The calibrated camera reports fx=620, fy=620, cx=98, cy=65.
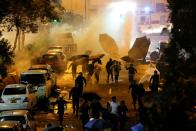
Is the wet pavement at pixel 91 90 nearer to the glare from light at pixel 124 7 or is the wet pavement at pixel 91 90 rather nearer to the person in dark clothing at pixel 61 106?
the person in dark clothing at pixel 61 106

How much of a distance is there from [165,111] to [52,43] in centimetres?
4648

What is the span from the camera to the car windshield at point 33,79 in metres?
30.2

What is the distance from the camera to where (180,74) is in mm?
14062

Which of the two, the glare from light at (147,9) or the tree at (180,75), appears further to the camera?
the glare from light at (147,9)

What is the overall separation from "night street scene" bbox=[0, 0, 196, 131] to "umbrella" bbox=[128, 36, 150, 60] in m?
0.02

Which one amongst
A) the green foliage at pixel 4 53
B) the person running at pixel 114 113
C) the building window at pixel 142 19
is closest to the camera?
the person running at pixel 114 113

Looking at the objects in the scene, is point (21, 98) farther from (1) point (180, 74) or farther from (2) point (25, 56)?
(2) point (25, 56)

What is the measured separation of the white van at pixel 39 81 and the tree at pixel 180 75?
11052 millimetres

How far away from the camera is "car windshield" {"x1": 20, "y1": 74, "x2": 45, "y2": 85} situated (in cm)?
3024

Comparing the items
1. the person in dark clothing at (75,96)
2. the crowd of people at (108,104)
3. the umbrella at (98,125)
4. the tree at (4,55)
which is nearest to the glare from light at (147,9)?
the crowd of people at (108,104)

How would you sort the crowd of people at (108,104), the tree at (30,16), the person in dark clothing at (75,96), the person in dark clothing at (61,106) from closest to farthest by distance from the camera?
the crowd of people at (108,104), the person in dark clothing at (61,106), the person in dark clothing at (75,96), the tree at (30,16)

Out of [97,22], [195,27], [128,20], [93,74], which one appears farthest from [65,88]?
[97,22]

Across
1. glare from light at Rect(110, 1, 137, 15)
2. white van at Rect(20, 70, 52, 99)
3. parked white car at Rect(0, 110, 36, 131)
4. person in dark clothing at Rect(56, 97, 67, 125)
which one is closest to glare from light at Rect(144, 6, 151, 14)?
glare from light at Rect(110, 1, 137, 15)

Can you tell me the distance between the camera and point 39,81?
99.2 ft
